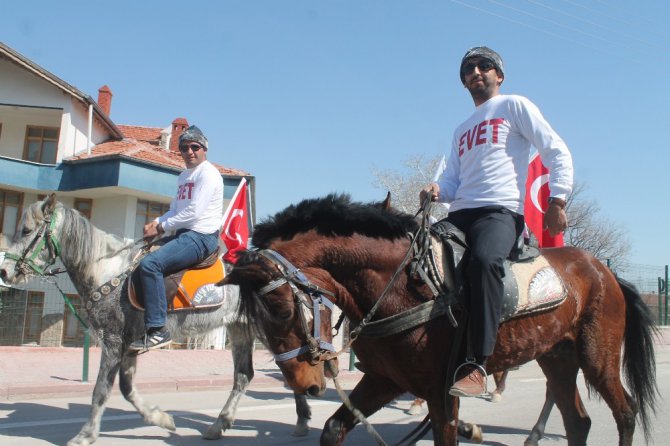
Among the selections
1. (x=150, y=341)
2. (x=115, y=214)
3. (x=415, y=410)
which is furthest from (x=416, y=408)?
(x=115, y=214)

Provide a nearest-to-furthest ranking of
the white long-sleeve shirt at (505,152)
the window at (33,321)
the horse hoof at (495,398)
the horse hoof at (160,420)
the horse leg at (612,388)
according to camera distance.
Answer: the white long-sleeve shirt at (505,152), the horse leg at (612,388), the horse hoof at (160,420), the horse hoof at (495,398), the window at (33,321)

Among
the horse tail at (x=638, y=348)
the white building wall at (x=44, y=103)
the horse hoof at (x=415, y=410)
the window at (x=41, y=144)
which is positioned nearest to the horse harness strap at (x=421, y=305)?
the horse tail at (x=638, y=348)

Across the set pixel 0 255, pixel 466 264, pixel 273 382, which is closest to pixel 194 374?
pixel 273 382

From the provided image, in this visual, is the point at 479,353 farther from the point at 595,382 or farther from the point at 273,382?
the point at 273,382

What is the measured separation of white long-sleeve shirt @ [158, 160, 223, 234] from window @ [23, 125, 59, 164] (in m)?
18.2

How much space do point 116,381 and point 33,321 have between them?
29.9ft

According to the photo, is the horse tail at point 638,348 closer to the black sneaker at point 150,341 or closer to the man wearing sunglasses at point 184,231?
the man wearing sunglasses at point 184,231

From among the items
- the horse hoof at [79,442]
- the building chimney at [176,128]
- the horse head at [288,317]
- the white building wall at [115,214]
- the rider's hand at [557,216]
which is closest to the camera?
the horse head at [288,317]

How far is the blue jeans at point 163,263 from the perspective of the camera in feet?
18.8

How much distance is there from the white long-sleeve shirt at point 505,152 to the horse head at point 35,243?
A: 4.09 m

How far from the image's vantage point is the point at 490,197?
4152 millimetres

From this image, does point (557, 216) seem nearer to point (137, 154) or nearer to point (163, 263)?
point (163, 263)

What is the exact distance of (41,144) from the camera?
74.1 feet

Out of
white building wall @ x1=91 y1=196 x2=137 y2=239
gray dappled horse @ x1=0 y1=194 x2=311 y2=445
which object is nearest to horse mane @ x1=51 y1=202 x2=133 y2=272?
gray dappled horse @ x1=0 y1=194 x2=311 y2=445
